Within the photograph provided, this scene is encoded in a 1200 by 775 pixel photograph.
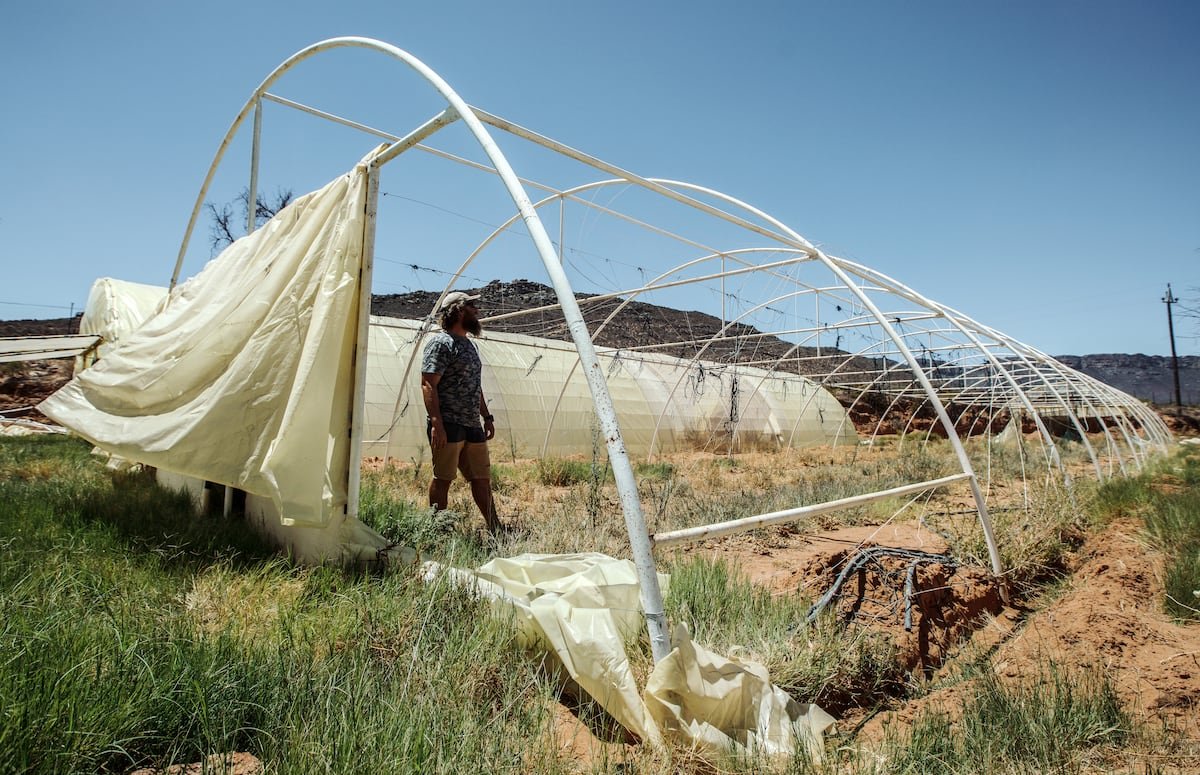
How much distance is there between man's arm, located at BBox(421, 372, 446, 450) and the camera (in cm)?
485

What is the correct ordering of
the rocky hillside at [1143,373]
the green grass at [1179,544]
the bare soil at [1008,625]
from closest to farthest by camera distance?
1. the bare soil at [1008,625]
2. the green grass at [1179,544]
3. the rocky hillside at [1143,373]

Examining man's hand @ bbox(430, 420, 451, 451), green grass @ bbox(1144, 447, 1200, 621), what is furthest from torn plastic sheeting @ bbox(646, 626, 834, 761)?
man's hand @ bbox(430, 420, 451, 451)

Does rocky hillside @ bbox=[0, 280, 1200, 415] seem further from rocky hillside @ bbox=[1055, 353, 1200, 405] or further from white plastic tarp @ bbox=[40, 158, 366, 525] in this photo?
white plastic tarp @ bbox=[40, 158, 366, 525]

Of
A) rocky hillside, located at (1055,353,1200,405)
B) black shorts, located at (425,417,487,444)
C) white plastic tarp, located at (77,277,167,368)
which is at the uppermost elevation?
white plastic tarp, located at (77,277,167,368)

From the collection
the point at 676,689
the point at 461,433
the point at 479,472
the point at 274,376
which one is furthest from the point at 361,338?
the point at 676,689

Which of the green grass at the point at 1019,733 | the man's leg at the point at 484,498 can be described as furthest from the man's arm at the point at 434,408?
the green grass at the point at 1019,733

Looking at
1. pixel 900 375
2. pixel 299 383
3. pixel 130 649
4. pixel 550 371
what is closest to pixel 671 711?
pixel 130 649

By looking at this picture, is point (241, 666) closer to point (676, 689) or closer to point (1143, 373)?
point (676, 689)

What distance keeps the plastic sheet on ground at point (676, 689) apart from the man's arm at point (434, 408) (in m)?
2.27

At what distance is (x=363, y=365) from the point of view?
3.99m

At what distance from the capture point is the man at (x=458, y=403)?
16.6 feet

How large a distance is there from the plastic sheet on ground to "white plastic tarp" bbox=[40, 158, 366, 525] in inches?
64.5

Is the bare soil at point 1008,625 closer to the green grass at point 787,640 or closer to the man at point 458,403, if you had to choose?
the green grass at point 787,640

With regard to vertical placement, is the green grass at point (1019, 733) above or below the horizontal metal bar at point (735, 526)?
below
